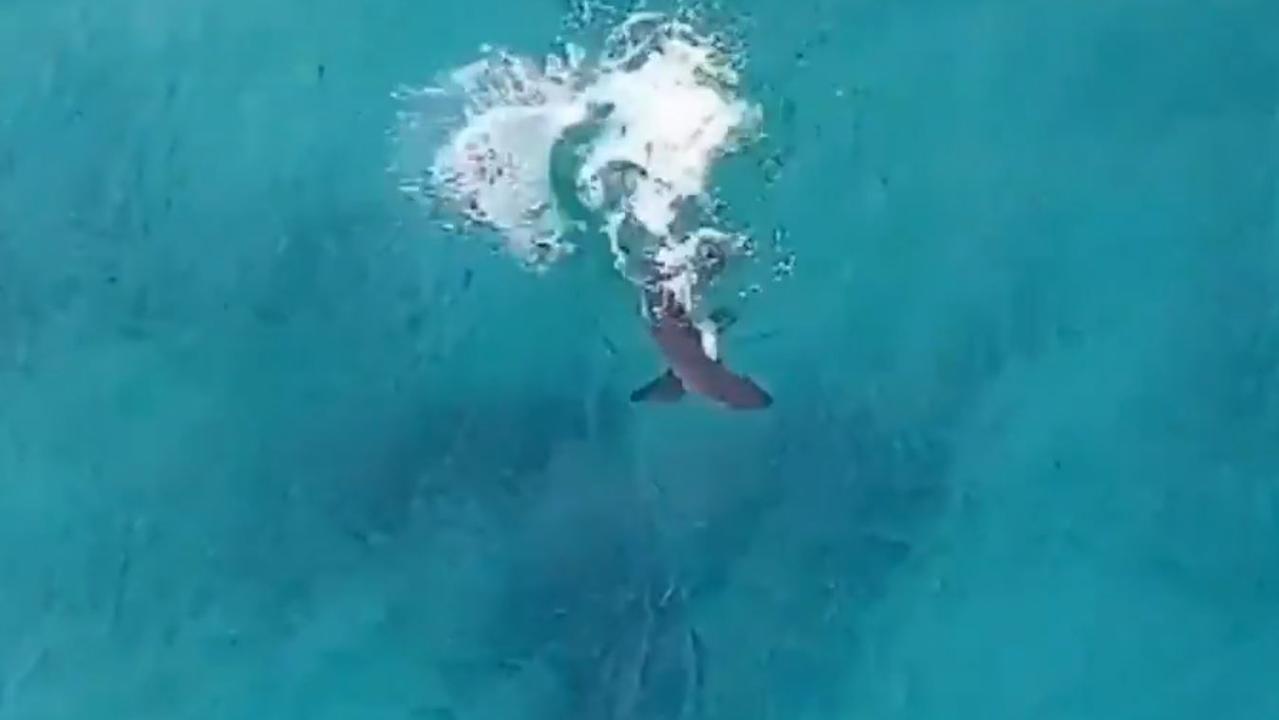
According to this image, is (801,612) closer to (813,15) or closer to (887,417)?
(887,417)

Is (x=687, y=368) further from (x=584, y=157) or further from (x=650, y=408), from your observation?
(x=584, y=157)

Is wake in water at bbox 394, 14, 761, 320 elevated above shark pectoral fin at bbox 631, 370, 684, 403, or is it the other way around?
wake in water at bbox 394, 14, 761, 320

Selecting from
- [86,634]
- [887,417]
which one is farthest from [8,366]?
[887,417]

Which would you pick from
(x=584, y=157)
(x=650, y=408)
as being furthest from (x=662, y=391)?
(x=584, y=157)

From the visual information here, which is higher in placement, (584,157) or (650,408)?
(584,157)
